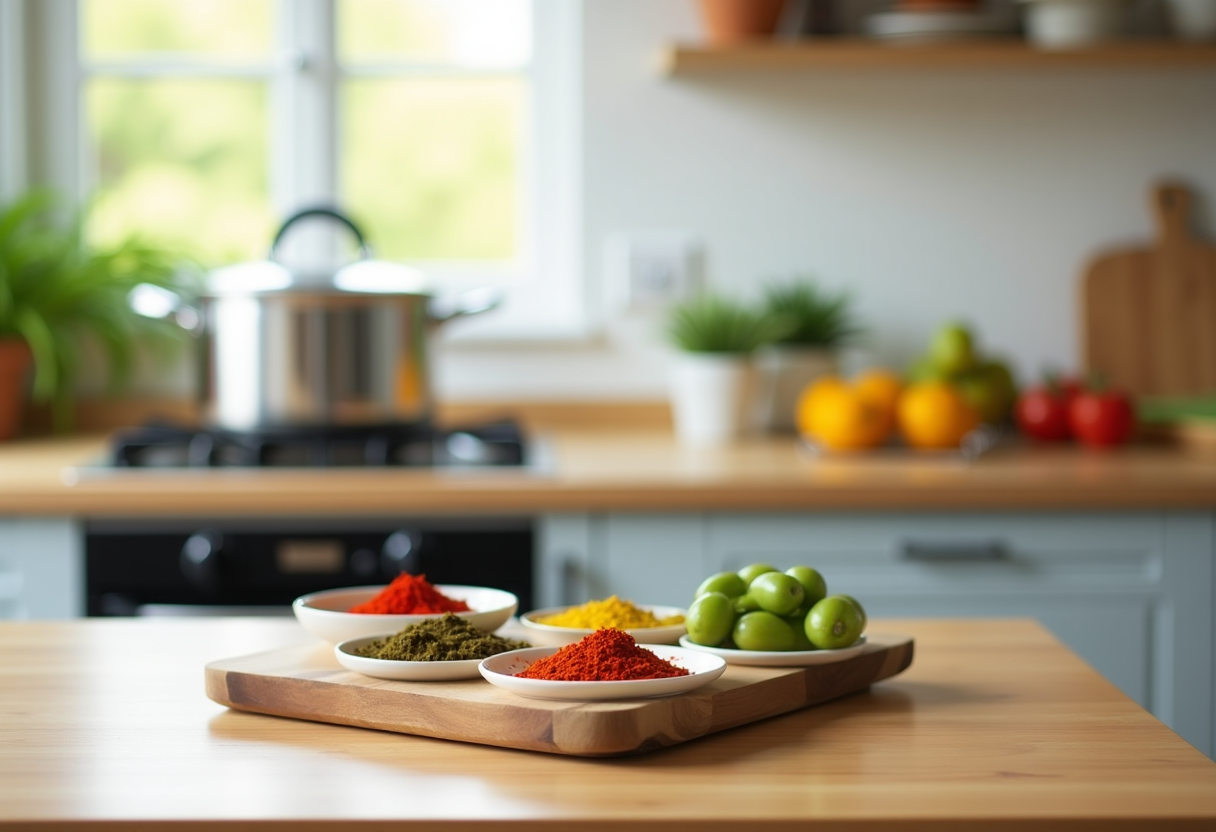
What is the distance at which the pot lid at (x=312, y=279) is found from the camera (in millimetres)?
2090

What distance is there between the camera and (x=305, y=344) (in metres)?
2.11

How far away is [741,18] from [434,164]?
2.22 ft

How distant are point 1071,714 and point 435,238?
1992 mm

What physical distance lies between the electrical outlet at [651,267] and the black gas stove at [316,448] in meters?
0.53

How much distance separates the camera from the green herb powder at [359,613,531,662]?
962 mm

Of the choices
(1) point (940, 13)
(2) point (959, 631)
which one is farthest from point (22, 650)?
(1) point (940, 13)

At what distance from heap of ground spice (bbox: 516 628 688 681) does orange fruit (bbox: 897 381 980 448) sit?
142 centimetres

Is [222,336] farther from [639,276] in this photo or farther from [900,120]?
[900,120]

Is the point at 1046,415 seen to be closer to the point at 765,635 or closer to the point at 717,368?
the point at 717,368

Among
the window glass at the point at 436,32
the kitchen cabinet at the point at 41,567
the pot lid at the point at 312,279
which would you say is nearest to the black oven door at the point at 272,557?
the kitchen cabinet at the point at 41,567

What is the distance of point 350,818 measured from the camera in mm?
742

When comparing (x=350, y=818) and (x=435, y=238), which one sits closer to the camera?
(x=350, y=818)

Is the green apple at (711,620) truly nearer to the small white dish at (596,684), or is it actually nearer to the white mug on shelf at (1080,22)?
the small white dish at (596,684)

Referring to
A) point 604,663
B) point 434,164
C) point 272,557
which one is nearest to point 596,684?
point 604,663
